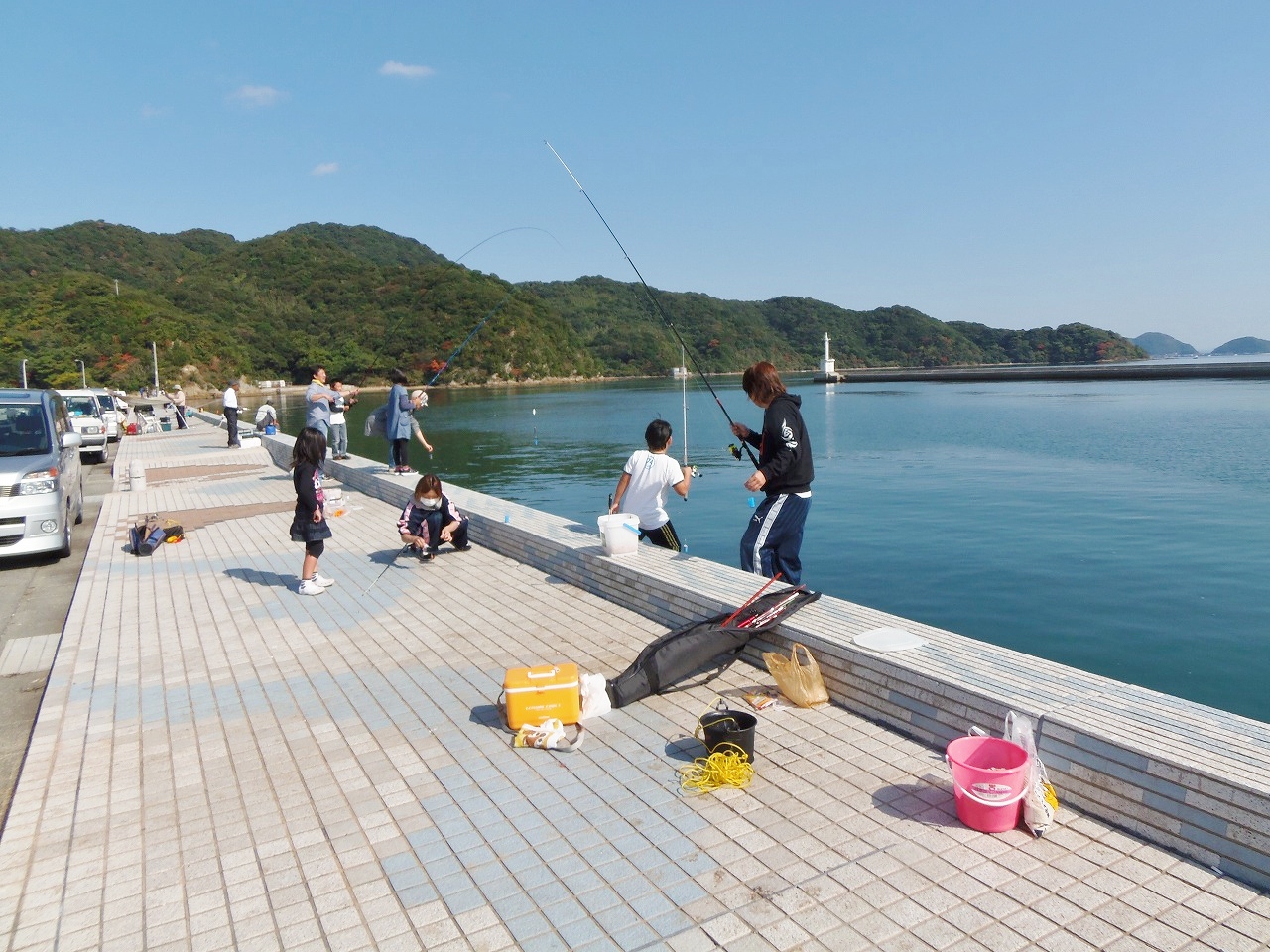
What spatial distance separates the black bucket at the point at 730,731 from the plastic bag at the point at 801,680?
71 centimetres

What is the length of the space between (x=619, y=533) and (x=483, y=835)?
3.66 m

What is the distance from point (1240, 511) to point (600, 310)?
145 metres

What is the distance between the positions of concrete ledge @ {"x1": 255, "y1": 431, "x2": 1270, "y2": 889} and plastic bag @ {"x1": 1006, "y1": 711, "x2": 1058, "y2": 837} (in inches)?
3.9

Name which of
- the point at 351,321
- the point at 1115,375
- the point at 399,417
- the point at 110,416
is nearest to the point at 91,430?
the point at 110,416

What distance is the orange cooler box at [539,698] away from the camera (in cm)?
466

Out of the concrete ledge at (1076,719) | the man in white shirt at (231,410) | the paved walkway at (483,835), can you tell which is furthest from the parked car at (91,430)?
the concrete ledge at (1076,719)

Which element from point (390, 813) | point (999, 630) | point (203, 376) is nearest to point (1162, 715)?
point (390, 813)

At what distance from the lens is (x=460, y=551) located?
30.9ft

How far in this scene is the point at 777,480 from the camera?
6.23 metres

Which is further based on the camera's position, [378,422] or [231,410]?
[231,410]

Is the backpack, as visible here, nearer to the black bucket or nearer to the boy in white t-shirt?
the boy in white t-shirt

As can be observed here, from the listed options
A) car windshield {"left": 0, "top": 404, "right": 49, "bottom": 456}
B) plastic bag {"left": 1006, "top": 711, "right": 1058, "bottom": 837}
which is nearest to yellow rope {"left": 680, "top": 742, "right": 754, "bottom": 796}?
plastic bag {"left": 1006, "top": 711, "right": 1058, "bottom": 837}

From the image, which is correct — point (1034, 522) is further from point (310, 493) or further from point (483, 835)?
point (483, 835)

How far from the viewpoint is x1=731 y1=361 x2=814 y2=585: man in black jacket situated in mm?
6168
